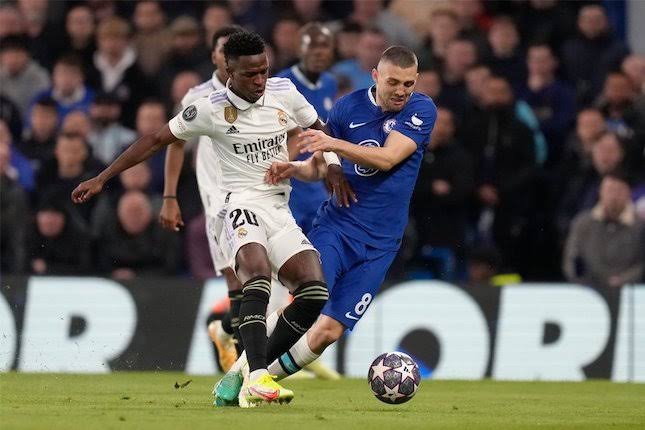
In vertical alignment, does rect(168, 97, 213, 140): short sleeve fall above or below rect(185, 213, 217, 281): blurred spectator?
above

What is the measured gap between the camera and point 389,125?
34.8 ft

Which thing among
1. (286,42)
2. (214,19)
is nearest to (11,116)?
(214,19)

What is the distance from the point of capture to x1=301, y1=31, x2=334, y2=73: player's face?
13.5 metres

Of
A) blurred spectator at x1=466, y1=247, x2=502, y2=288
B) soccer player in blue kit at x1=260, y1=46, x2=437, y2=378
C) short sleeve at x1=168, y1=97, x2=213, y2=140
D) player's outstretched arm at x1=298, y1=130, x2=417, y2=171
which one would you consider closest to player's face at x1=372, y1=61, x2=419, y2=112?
soccer player in blue kit at x1=260, y1=46, x2=437, y2=378

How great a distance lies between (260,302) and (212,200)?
2.62m

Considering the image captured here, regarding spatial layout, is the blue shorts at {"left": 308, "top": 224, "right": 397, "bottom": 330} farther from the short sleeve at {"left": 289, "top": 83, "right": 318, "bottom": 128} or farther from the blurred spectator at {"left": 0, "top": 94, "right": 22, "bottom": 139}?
the blurred spectator at {"left": 0, "top": 94, "right": 22, "bottom": 139}

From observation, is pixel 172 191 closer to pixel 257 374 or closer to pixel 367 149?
pixel 367 149

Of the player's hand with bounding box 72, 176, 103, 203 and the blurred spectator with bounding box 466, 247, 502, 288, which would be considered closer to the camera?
the player's hand with bounding box 72, 176, 103, 203

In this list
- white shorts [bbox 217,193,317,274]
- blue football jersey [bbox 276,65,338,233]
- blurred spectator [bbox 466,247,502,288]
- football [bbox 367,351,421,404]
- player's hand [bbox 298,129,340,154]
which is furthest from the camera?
blurred spectator [bbox 466,247,502,288]

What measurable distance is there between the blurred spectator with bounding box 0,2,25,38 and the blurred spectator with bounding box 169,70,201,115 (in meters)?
2.25

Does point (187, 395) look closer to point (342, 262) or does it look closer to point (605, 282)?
point (342, 262)

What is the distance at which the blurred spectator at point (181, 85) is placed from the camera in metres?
17.1

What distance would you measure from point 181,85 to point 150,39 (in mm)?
1272

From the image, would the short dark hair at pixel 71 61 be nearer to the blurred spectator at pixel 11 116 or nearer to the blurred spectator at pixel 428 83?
the blurred spectator at pixel 11 116
